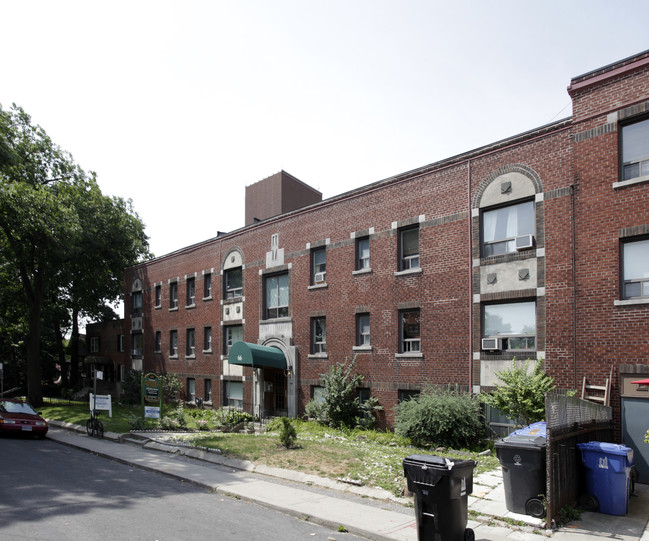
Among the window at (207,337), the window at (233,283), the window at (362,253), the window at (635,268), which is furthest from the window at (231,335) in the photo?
the window at (635,268)

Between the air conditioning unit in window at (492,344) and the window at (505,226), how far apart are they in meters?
2.67

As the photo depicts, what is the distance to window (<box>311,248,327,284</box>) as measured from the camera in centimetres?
2207

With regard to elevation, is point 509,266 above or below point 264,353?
above

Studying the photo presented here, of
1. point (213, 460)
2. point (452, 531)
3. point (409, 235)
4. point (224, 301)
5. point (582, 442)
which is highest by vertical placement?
point (409, 235)

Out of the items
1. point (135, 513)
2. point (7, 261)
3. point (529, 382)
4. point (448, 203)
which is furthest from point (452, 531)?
point (7, 261)

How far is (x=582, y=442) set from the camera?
9.82 metres

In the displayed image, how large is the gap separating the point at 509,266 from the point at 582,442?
268 inches

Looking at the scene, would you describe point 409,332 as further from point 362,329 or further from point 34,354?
point 34,354

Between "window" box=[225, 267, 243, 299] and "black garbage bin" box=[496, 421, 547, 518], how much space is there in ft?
63.3

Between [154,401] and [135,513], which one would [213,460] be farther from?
[154,401]

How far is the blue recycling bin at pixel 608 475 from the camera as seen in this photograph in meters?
8.91

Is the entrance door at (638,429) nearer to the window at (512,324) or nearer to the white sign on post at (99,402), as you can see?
the window at (512,324)

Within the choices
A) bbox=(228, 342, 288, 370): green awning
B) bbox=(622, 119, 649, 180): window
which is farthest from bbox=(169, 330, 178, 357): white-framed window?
bbox=(622, 119, 649, 180): window

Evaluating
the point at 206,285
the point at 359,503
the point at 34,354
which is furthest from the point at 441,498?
the point at 34,354
